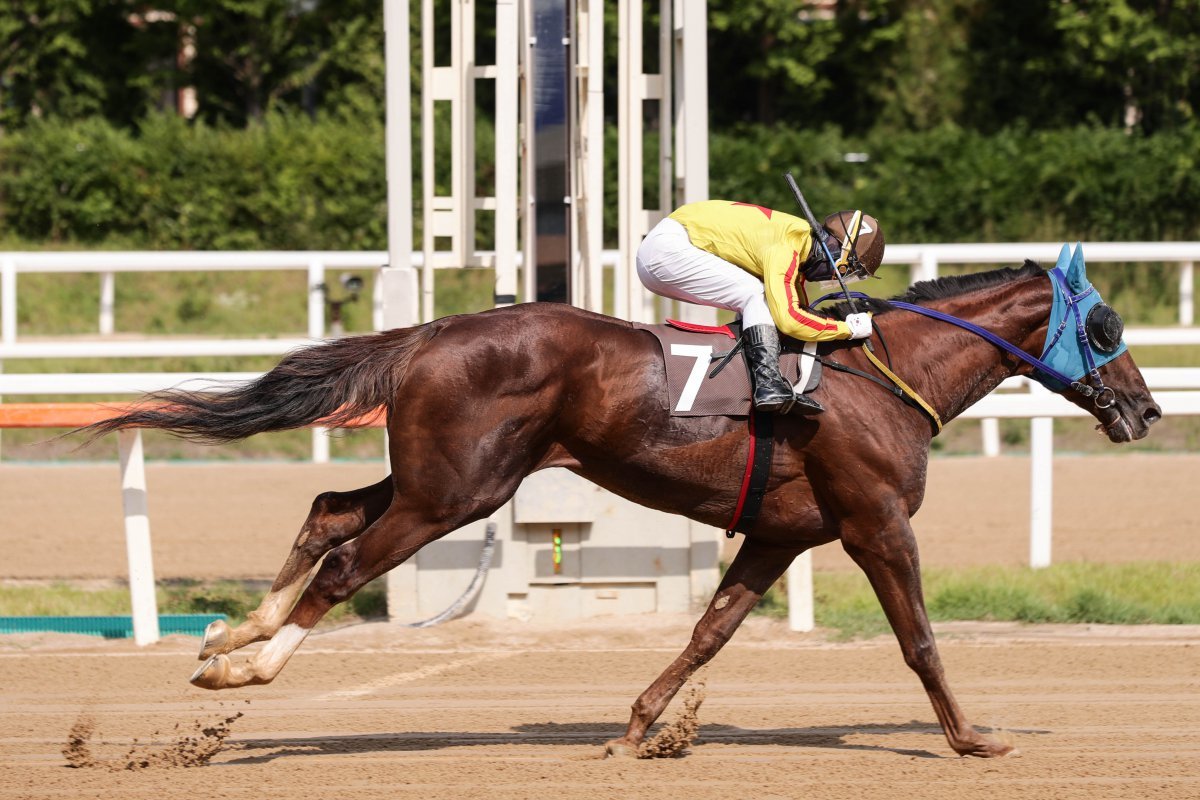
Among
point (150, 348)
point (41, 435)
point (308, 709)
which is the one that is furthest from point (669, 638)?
point (41, 435)

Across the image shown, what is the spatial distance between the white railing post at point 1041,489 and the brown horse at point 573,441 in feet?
8.05

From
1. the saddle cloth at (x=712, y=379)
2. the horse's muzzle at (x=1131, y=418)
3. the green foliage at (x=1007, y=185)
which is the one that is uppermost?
the green foliage at (x=1007, y=185)

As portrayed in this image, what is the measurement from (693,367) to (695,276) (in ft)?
1.09

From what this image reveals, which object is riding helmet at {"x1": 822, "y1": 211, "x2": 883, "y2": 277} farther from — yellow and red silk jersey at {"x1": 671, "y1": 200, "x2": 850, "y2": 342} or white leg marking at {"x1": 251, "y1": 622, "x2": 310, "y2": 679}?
white leg marking at {"x1": 251, "y1": 622, "x2": 310, "y2": 679}

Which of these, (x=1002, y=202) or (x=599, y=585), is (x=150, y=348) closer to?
(x=599, y=585)

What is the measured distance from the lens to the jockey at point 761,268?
4.84 meters

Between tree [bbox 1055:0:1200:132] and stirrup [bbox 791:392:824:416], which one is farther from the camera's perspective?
tree [bbox 1055:0:1200:132]

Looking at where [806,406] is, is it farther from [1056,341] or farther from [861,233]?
[1056,341]

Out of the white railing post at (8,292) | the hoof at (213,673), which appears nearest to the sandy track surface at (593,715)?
the hoof at (213,673)

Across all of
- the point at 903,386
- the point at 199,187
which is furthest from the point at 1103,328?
the point at 199,187

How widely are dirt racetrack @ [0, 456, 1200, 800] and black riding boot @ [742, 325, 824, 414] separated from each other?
3.76ft

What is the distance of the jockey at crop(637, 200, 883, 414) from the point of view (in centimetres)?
484

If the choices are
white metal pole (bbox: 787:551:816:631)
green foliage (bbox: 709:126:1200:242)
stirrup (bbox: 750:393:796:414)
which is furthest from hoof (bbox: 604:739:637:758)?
green foliage (bbox: 709:126:1200:242)

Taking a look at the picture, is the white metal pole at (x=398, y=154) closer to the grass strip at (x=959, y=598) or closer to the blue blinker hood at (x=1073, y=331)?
the grass strip at (x=959, y=598)
